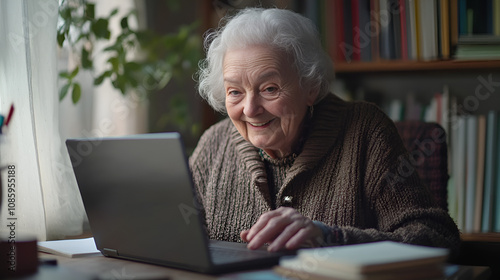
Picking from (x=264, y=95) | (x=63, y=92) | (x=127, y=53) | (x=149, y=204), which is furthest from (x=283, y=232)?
(x=127, y=53)

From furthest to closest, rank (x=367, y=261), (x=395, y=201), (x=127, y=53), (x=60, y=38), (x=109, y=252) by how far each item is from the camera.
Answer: (x=127, y=53), (x=60, y=38), (x=395, y=201), (x=109, y=252), (x=367, y=261)

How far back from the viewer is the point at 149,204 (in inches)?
41.9

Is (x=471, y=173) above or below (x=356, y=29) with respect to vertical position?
below

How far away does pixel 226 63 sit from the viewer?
1.56m

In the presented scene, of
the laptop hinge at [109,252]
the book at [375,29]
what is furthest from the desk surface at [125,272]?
the book at [375,29]

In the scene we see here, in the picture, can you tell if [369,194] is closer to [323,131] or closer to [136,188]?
[323,131]

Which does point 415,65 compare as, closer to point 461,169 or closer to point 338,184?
point 461,169

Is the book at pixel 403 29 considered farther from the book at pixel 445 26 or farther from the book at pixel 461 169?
the book at pixel 461 169

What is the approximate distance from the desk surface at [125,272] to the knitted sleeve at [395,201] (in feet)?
0.56

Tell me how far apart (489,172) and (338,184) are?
76cm

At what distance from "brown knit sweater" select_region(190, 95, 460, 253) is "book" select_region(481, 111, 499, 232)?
606 millimetres

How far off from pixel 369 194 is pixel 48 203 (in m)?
0.86

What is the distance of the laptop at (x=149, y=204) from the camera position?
993 mm

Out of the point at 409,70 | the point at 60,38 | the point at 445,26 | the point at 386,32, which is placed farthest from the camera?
the point at 409,70
